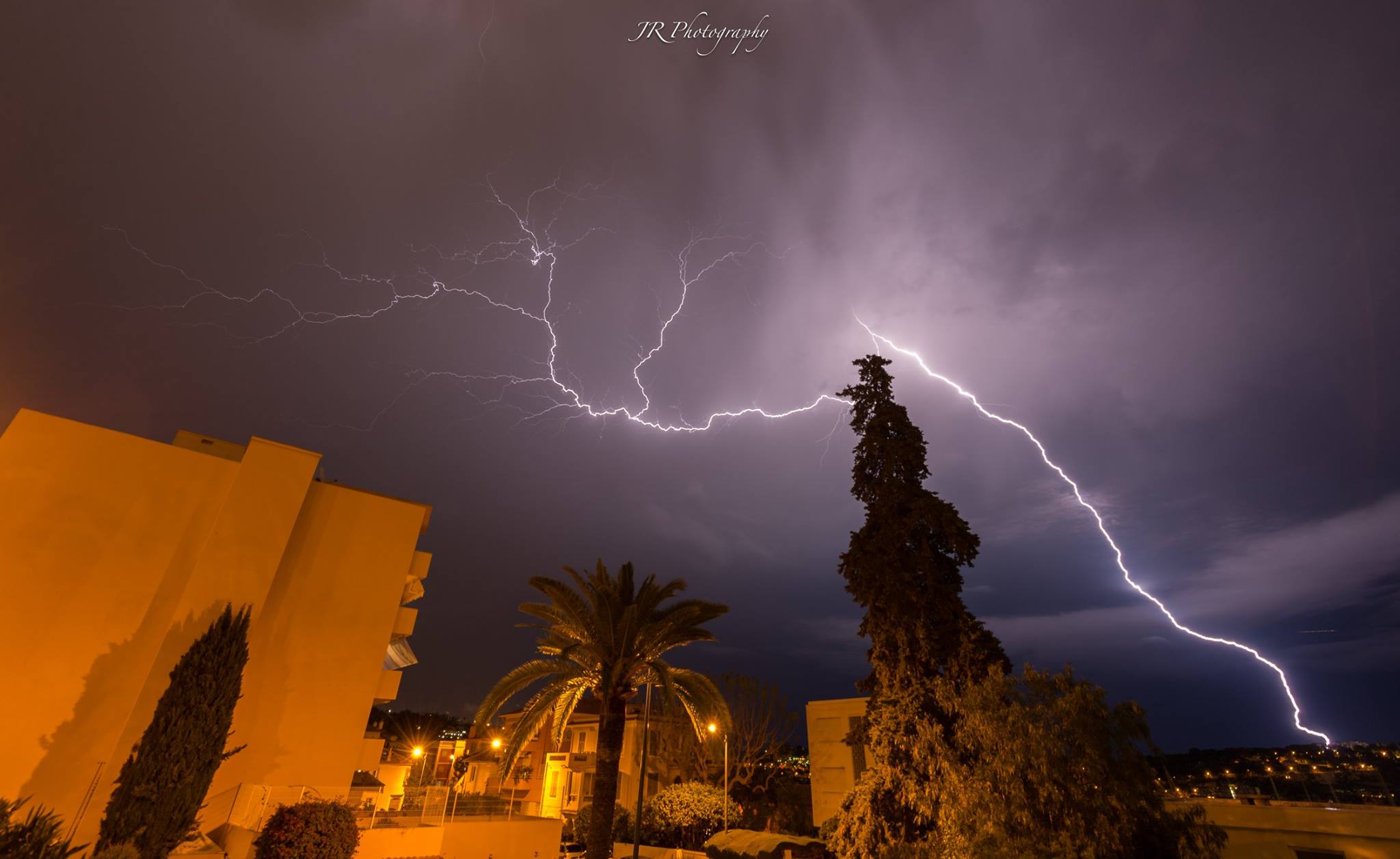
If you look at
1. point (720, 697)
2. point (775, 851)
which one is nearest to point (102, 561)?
point (720, 697)

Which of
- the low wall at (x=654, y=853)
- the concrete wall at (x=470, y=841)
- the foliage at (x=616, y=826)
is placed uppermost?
the concrete wall at (x=470, y=841)

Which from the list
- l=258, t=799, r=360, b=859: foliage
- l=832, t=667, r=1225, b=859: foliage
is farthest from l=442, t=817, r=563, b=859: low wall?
l=832, t=667, r=1225, b=859: foliage

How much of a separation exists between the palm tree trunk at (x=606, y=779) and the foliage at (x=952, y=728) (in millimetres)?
4796

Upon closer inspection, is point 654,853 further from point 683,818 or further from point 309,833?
point 309,833

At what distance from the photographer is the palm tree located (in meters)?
13.1

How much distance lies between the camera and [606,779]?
12.7 m

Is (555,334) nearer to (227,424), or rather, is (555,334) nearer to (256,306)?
(256,306)

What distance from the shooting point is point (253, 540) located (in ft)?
39.4

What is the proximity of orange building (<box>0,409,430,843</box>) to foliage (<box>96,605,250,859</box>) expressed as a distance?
1.10 meters

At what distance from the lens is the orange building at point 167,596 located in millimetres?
9930

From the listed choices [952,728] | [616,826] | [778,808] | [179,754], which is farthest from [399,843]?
[778,808]

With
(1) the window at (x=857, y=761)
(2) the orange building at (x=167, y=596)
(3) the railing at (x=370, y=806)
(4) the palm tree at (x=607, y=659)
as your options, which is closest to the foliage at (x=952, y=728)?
(4) the palm tree at (x=607, y=659)

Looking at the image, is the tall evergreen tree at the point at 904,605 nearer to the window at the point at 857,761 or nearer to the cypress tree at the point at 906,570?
the cypress tree at the point at 906,570

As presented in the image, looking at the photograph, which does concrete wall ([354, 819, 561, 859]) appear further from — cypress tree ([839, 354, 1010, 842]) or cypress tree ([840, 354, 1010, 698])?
cypress tree ([840, 354, 1010, 698])
